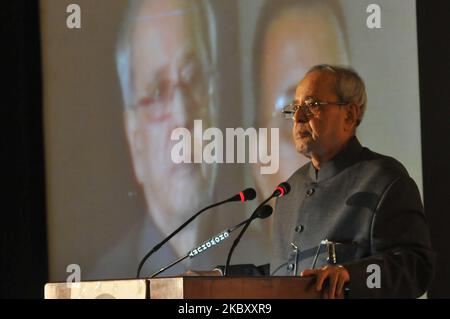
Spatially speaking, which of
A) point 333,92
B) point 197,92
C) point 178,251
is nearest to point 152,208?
point 178,251

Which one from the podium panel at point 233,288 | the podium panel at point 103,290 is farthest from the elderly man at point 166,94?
the podium panel at point 233,288

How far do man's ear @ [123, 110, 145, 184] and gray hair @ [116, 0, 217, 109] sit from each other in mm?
60

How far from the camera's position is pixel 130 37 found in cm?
465

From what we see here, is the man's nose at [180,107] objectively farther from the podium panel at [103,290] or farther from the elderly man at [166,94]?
the podium panel at [103,290]

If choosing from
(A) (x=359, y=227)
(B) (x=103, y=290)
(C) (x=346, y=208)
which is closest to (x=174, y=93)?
(C) (x=346, y=208)

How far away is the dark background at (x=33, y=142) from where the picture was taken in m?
4.50

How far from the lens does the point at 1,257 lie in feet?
14.7

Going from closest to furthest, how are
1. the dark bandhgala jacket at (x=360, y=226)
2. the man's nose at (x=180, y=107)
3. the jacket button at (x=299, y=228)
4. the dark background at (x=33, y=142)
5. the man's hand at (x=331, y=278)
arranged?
the man's hand at (x=331, y=278)
the dark bandhgala jacket at (x=360, y=226)
the jacket button at (x=299, y=228)
the dark background at (x=33, y=142)
the man's nose at (x=180, y=107)

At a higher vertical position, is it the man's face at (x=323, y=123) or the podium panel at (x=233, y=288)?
the man's face at (x=323, y=123)

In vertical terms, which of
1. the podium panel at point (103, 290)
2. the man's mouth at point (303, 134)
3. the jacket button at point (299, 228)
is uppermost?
the man's mouth at point (303, 134)

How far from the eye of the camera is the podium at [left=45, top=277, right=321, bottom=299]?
2.59 meters

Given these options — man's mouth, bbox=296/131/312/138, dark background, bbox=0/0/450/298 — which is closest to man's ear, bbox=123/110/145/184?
dark background, bbox=0/0/450/298

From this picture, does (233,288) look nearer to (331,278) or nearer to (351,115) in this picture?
(331,278)

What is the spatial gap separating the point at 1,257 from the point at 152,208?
2.60ft
